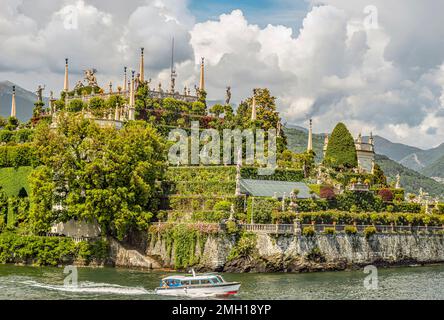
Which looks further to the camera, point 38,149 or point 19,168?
point 19,168

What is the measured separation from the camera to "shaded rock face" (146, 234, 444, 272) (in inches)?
2712

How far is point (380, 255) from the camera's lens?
77.7m

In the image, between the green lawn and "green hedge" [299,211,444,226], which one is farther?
the green lawn

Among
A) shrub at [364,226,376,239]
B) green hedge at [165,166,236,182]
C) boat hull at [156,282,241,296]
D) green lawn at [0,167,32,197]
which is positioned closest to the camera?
boat hull at [156,282,241,296]

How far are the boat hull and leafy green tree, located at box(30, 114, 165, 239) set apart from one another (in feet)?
56.2

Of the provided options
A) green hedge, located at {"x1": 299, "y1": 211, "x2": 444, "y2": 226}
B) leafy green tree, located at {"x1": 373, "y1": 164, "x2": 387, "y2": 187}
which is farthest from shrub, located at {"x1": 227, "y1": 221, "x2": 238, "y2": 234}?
leafy green tree, located at {"x1": 373, "y1": 164, "x2": 387, "y2": 187}

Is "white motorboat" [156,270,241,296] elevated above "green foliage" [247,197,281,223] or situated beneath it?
situated beneath

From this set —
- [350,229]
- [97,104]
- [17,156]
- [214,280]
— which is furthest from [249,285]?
[97,104]

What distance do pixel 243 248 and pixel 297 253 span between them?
16.1ft

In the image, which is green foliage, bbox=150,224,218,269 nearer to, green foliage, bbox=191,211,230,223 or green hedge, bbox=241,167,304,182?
green foliage, bbox=191,211,230,223

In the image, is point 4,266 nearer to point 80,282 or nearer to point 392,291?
point 80,282

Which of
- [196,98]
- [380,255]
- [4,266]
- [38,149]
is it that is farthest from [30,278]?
[196,98]

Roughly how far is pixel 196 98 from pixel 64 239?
4165 cm
